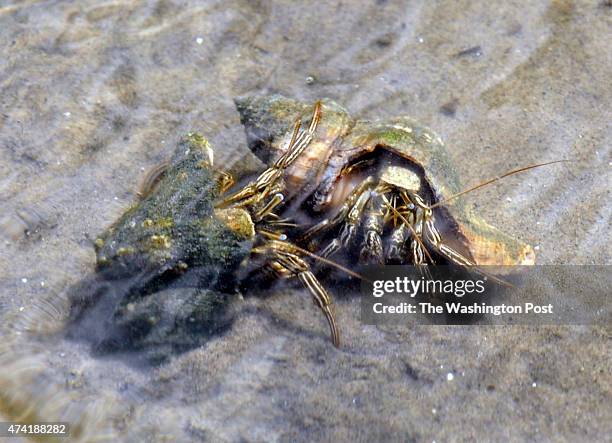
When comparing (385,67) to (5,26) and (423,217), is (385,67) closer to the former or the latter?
(423,217)

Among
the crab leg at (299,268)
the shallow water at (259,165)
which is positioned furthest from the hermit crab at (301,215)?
the shallow water at (259,165)

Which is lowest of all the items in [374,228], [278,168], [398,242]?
[398,242]

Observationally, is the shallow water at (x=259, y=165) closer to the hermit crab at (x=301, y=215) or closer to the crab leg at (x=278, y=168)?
the hermit crab at (x=301, y=215)

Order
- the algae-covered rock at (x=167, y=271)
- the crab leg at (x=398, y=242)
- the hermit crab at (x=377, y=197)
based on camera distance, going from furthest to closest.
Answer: the crab leg at (x=398, y=242)
the hermit crab at (x=377, y=197)
the algae-covered rock at (x=167, y=271)

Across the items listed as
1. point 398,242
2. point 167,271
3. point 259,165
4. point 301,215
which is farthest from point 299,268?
point 259,165

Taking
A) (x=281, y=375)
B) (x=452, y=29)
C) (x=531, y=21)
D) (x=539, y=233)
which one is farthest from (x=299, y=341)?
(x=531, y=21)

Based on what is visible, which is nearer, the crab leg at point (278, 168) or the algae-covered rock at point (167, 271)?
the algae-covered rock at point (167, 271)

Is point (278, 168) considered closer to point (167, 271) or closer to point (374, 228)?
point (374, 228)

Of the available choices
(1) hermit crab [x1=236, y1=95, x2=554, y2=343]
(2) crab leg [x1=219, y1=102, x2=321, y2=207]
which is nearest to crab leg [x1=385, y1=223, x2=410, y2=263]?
(1) hermit crab [x1=236, y1=95, x2=554, y2=343]

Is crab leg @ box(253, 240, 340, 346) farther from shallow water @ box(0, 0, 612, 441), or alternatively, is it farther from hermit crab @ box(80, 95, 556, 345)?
shallow water @ box(0, 0, 612, 441)
